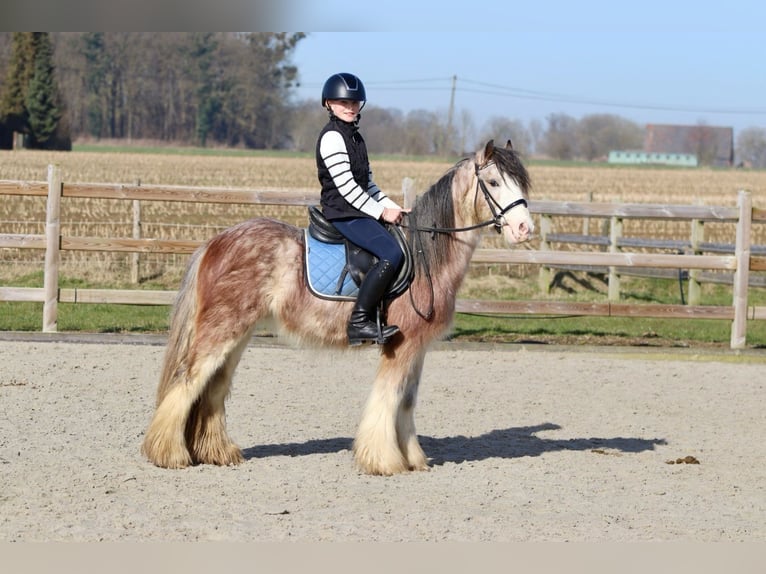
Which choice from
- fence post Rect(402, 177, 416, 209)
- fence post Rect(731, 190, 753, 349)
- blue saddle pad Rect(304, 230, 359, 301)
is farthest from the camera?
fence post Rect(731, 190, 753, 349)

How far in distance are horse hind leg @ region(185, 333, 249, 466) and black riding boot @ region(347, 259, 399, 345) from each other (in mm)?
705

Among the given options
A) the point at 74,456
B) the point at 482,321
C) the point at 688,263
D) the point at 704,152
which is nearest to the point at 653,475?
the point at 74,456

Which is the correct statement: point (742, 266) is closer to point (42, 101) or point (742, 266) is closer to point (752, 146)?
point (42, 101)

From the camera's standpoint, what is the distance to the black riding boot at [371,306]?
630 centimetres

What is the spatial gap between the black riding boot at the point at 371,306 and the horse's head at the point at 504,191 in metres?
0.67

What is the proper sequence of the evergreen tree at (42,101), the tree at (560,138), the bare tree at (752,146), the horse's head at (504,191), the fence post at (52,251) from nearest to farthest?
1. the horse's head at (504,191)
2. the fence post at (52,251)
3. the evergreen tree at (42,101)
4. the tree at (560,138)
5. the bare tree at (752,146)

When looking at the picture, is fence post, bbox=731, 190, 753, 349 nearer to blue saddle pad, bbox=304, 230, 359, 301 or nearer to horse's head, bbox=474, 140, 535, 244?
horse's head, bbox=474, 140, 535, 244

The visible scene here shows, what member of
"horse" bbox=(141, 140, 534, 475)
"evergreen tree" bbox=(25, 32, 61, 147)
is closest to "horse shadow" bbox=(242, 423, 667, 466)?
"horse" bbox=(141, 140, 534, 475)

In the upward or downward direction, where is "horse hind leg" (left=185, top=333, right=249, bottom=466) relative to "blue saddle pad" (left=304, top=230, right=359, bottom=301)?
downward

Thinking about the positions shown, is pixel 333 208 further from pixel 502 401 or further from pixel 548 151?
pixel 548 151

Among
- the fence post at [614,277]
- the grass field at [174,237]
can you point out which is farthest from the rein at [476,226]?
the fence post at [614,277]

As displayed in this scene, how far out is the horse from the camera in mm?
6371

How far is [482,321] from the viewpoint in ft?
43.2

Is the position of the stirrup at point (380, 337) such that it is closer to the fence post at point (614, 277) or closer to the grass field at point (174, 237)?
the grass field at point (174, 237)
